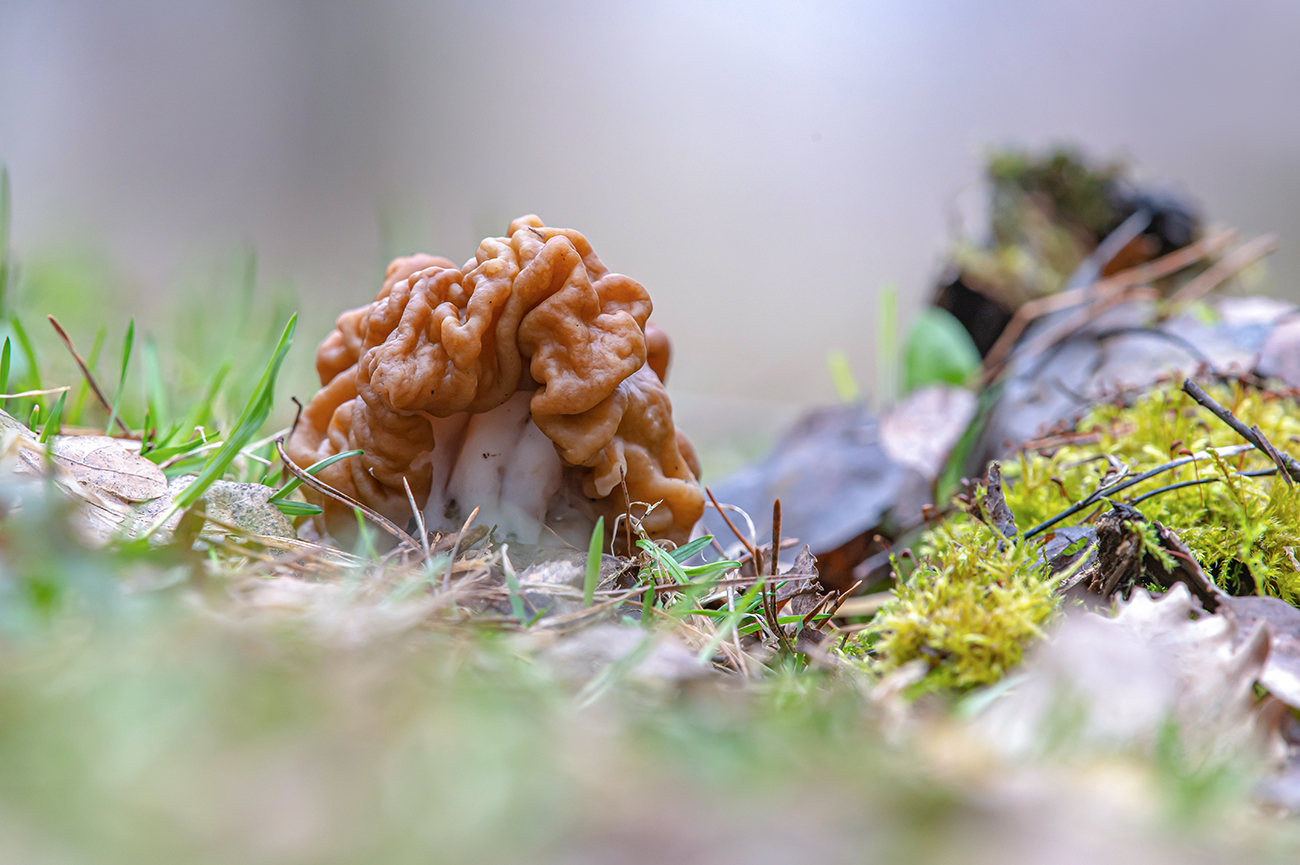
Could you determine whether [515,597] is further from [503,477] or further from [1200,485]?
[1200,485]

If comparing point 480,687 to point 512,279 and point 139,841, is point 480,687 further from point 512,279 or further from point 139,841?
point 512,279

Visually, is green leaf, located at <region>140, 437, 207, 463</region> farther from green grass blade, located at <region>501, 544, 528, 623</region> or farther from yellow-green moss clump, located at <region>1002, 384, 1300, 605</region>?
yellow-green moss clump, located at <region>1002, 384, 1300, 605</region>

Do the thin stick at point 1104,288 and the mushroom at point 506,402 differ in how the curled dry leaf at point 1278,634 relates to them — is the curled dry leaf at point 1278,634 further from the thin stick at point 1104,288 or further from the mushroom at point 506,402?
the thin stick at point 1104,288

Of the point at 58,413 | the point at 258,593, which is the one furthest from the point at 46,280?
the point at 258,593

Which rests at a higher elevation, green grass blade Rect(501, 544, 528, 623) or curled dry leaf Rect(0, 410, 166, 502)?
green grass blade Rect(501, 544, 528, 623)

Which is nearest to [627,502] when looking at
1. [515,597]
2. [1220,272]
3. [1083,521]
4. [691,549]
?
[691,549]

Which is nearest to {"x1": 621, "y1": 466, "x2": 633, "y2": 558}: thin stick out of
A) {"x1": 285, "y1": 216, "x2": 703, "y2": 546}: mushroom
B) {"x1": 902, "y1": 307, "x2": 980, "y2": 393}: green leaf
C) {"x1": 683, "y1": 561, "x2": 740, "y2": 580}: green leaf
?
{"x1": 285, "y1": 216, "x2": 703, "y2": 546}: mushroom

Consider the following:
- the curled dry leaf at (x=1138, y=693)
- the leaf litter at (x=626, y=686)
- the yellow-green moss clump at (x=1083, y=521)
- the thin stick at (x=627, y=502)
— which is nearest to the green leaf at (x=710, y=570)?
the leaf litter at (x=626, y=686)
